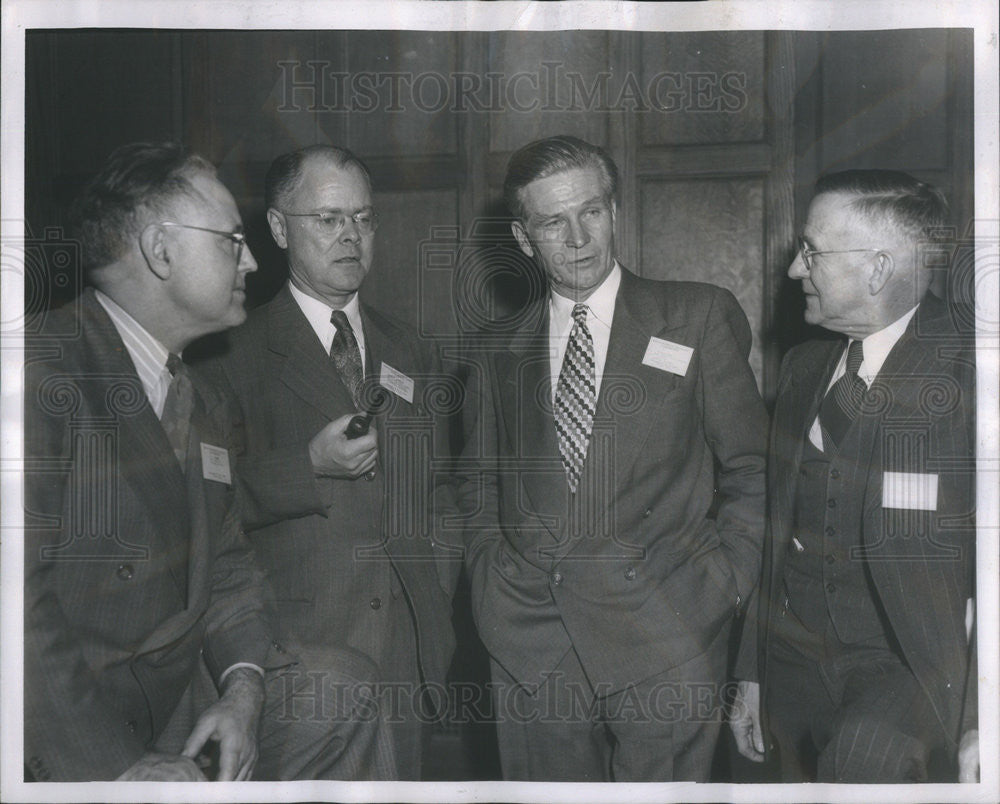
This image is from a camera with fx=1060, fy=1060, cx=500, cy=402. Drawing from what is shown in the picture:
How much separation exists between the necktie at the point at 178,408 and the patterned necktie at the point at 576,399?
0.78m

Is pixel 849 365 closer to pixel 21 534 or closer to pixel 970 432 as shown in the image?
pixel 970 432

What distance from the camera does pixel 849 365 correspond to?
2.28 metres

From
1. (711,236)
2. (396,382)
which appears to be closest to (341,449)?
(396,382)

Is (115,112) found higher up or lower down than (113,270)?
higher up

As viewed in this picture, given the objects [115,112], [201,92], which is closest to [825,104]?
[201,92]

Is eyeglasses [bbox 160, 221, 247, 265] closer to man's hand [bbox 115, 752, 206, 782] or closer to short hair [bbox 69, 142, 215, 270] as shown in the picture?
short hair [bbox 69, 142, 215, 270]

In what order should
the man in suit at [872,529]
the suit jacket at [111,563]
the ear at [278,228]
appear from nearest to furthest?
the suit jacket at [111,563] < the man in suit at [872,529] < the ear at [278,228]

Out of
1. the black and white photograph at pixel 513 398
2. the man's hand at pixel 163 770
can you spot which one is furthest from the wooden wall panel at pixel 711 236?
the man's hand at pixel 163 770

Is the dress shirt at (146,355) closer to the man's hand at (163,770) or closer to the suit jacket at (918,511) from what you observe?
the man's hand at (163,770)

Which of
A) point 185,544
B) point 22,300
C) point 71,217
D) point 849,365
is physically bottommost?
point 185,544

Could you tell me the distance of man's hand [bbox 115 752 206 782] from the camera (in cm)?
215

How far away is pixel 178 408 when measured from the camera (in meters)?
2.21

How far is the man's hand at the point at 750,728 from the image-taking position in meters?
2.28

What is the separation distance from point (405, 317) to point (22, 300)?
2.69ft
